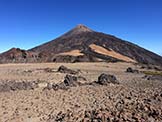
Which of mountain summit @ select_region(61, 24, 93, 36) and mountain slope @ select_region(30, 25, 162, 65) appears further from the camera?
mountain summit @ select_region(61, 24, 93, 36)

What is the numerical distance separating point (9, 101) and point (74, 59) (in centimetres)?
3355

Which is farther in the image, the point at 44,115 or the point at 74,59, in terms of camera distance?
the point at 74,59

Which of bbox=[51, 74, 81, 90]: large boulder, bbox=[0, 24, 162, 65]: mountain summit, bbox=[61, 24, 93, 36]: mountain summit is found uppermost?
bbox=[61, 24, 93, 36]: mountain summit

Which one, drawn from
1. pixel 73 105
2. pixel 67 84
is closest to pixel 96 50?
pixel 67 84

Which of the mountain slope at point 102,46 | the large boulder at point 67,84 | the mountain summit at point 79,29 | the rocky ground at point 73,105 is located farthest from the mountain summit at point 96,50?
the rocky ground at point 73,105

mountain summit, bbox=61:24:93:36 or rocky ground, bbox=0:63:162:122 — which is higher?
mountain summit, bbox=61:24:93:36

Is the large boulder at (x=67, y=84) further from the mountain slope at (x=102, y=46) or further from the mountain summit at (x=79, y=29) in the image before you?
the mountain summit at (x=79, y=29)

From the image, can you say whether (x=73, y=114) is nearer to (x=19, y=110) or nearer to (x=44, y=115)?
(x=44, y=115)

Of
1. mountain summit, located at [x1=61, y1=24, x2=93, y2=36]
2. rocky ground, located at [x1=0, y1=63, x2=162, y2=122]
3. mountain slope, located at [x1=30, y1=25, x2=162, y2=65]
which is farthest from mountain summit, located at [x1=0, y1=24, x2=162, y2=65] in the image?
rocky ground, located at [x1=0, y1=63, x2=162, y2=122]

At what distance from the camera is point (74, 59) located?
155ft

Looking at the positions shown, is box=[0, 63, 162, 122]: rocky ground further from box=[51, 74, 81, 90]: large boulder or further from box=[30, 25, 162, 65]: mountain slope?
box=[30, 25, 162, 65]: mountain slope

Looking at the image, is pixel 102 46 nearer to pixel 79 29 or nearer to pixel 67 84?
pixel 79 29

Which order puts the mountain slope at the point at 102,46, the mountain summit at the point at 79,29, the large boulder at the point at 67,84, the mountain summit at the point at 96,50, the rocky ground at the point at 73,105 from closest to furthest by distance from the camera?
the rocky ground at the point at 73,105, the large boulder at the point at 67,84, the mountain summit at the point at 96,50, the mountain slope at the point at 102,46, the mountain summit at the point at 79,29

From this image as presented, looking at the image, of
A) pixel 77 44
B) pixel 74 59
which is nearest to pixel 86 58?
pixel 74 59
